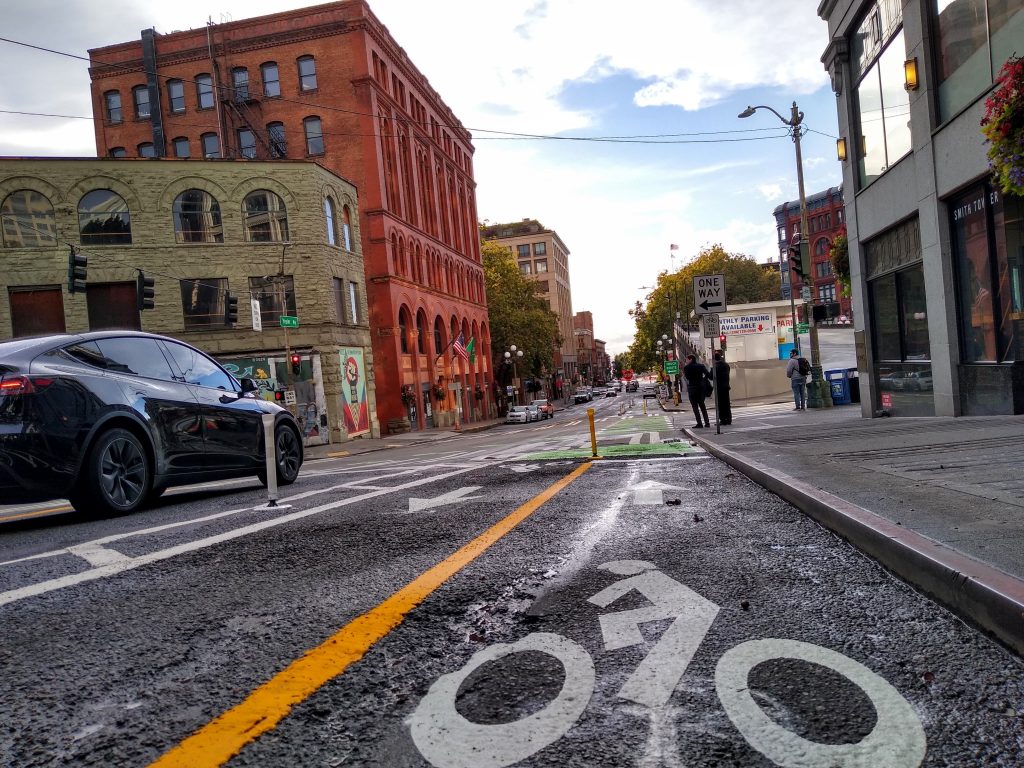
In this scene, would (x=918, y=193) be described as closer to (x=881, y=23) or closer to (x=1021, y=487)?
(x=881, y=23)

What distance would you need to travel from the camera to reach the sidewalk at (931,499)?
300 cm

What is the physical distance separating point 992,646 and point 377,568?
2.78 meters

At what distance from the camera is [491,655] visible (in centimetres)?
263

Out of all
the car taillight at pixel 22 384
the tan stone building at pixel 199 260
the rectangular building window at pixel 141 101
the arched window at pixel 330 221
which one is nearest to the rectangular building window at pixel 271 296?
the tan stone building at pixel 199 260

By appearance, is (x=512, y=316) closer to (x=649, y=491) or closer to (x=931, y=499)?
(x=649, y=491)

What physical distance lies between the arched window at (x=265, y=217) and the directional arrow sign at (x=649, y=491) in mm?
28030

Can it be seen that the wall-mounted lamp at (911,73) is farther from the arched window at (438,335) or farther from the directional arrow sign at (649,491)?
the arched window at (438,335)

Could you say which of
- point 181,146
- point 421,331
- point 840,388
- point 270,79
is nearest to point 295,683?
point 840,388

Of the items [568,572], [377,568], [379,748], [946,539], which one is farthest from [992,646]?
[377,568]

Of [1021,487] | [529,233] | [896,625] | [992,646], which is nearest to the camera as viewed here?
[992,646]

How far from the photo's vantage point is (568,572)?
3842mm

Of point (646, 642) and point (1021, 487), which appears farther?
point (1021, 487)

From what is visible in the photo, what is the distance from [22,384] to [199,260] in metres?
27.3

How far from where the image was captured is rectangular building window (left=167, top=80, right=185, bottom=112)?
4159 centimetres
